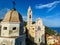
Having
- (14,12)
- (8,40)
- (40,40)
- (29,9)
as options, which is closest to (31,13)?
(29,9)

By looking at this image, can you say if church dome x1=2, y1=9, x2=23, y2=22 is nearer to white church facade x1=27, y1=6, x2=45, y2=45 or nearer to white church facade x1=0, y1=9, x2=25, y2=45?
white church facade x1=0, y1=9, x2=25, y2=45

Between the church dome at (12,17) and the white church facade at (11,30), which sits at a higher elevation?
the church dome at (12,17)

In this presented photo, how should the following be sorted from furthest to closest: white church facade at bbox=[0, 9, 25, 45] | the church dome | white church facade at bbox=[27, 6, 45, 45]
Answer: white church facade at bbox=[27, 6, 45, 45] < the church dome < white church facade at bbox=[0, 9, 25, 45]

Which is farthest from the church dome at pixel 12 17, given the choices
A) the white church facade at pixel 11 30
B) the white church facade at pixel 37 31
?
the white church facade at pixel 37 31

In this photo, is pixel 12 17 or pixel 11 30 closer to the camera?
pixel 11 30

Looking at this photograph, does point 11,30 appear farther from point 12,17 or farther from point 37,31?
point 37,31

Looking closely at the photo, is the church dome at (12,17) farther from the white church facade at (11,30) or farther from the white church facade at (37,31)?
the white church facade at (37,31)

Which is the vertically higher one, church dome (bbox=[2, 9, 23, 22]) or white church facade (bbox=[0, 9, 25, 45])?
church dome (bbox=[2, 9, 23, 22])

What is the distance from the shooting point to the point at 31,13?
25.4m

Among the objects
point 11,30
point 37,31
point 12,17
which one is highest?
point 12,17

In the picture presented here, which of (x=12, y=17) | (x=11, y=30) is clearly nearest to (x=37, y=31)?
(x=12, y=17)

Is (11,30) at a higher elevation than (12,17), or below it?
below

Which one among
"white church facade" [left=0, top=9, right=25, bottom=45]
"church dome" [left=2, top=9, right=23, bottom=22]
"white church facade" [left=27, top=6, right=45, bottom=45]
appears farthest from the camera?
"white church facade" [left=27, top=6, right=45, bottom=45]

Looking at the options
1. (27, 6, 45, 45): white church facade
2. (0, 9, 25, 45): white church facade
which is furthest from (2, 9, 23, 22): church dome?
(27, 6, 45, 45): white church facade
